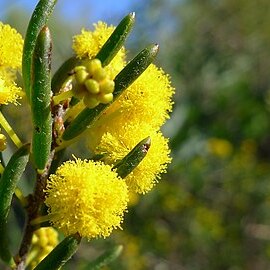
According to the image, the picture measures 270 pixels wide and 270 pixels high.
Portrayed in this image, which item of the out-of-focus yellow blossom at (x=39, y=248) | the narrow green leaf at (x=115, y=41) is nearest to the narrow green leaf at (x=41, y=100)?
the narrow green leaf at (x=115, y=41)

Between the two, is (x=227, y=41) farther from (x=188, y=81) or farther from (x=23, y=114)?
(x=23, y=114)

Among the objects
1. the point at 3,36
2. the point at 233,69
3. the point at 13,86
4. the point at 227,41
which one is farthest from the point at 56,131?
the point at 227,41

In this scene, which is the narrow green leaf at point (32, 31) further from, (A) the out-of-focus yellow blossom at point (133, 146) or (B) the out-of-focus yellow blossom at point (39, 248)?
(B) the out-of-focus yellow blossom at point (39, 248)

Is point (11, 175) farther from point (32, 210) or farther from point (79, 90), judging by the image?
point (79, 90)

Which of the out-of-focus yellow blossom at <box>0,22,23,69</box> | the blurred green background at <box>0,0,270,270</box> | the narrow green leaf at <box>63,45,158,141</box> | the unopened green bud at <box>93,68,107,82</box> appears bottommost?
the blurred green background at <box>0,0,270,270</box>

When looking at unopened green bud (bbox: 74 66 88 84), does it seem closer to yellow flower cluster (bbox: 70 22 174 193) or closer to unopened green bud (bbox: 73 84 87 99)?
unopened green bud (bbox: 73 84 87 99)

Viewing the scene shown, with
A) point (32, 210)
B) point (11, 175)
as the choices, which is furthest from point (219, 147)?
point (11, 175)

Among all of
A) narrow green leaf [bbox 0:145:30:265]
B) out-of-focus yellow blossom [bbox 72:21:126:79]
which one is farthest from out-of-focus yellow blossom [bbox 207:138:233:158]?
narrow green leaf [bbox 0:145:30:265]
